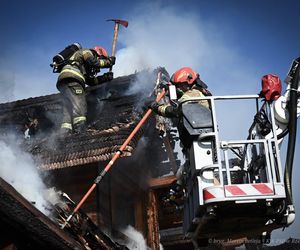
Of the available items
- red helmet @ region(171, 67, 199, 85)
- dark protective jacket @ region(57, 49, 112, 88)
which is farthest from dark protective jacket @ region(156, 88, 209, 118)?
dark protective jacket @ region(57, 49, 112, 88)

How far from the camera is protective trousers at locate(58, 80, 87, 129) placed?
842 centimetres

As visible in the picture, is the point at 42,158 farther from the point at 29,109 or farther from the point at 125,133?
the point at 29,109

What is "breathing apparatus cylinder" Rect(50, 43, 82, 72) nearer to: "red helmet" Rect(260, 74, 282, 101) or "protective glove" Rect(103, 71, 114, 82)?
"protective glove" Rect(103, 71, 114, 82)

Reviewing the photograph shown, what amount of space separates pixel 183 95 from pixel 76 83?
3.65 meters

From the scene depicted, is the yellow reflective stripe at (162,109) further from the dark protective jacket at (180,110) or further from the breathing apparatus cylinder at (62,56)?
the breathing apparatus cylinder at (62,56)

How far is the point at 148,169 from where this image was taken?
9.41 metres

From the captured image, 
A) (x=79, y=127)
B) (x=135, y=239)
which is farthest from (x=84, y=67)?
(x=135, y=239)

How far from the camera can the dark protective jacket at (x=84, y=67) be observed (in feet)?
28.2

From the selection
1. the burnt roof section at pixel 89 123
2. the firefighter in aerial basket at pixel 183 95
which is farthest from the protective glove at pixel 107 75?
the firefighter in aerial basket at pixel 183 95

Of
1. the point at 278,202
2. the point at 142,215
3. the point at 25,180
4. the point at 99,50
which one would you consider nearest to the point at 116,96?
the point at 99,50

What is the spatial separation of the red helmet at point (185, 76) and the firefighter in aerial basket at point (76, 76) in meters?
2.76

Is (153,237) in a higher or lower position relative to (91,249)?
lower

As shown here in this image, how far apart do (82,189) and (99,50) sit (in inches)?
142

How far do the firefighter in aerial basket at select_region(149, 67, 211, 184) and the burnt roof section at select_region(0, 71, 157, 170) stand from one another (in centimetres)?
115
